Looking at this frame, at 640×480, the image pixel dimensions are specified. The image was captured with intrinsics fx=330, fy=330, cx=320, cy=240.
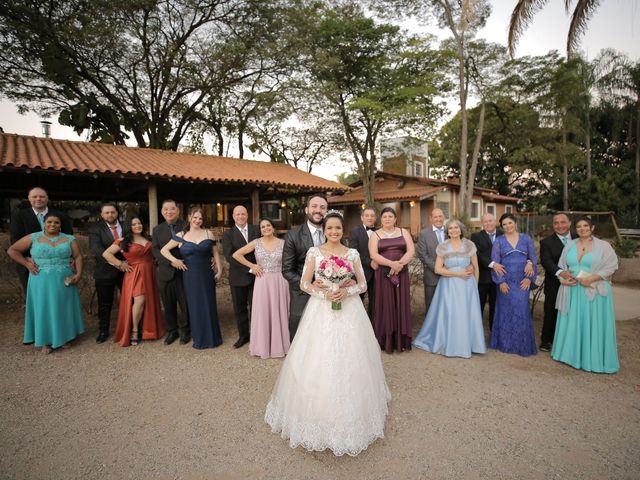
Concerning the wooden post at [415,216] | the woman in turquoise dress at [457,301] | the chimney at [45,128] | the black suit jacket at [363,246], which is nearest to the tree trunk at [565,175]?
the wooden post at [415,216]

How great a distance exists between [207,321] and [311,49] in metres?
16.5

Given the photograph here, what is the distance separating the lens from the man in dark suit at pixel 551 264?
15.0 feet

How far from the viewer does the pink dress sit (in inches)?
179

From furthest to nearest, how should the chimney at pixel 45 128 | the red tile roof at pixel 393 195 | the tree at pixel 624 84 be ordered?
the tree at pixel 624 84
the red tile roof at pixel 393 195
the chimney at pixel 45 128

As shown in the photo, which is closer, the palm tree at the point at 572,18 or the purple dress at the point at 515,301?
the purple dress at the point at 515,301

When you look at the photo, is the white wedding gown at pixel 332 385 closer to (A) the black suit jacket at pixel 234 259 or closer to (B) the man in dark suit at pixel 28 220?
(A) the black suit jacket at pixel 234 259

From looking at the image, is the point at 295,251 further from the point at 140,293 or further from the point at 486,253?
the point at 486,253

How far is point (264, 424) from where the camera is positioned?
9.88 feet

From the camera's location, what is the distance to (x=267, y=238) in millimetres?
4707

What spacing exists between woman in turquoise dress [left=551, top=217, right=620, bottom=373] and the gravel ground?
0.20 metres

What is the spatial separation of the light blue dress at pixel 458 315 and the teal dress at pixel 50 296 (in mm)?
5311

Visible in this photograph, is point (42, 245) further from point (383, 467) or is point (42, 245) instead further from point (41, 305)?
point (383, 467)

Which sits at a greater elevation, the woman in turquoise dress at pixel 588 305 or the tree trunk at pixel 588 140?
the tree trunk at pixel 588 140

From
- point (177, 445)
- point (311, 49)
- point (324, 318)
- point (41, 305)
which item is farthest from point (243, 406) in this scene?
point (311, 49)
